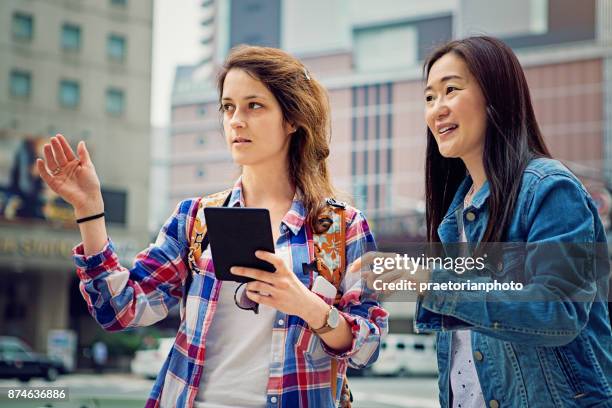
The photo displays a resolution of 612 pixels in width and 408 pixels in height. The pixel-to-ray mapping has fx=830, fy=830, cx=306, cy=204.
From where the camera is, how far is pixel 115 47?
24.2 m

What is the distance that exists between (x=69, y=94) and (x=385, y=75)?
2483 cm

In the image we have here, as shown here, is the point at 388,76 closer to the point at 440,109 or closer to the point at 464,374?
the point at 440,109

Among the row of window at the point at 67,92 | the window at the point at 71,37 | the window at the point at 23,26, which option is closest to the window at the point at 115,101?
the row of window at the point at 67,92

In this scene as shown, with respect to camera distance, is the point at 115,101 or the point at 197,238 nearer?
the point at 197,238

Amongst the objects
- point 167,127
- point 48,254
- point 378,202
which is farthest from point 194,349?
point 167,127

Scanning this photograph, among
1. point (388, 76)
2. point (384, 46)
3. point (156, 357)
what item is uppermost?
point (384, 46)

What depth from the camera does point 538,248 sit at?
1396mm

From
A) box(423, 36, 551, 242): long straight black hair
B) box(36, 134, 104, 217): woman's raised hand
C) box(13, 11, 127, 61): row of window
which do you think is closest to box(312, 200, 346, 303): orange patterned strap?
box(423, 36, 551, 242): long straight black hair

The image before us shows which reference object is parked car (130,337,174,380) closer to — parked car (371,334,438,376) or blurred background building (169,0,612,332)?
parked car (371,334,438,376)

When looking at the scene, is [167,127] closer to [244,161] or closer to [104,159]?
[104,159]

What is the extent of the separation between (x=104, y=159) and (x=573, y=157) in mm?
28159

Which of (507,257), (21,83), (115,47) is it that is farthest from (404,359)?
(507,257)

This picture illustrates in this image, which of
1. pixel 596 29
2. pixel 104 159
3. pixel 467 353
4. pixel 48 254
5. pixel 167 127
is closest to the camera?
pixel 467 353

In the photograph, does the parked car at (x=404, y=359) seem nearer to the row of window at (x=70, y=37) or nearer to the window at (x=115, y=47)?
the window at (x=115, y=47)
